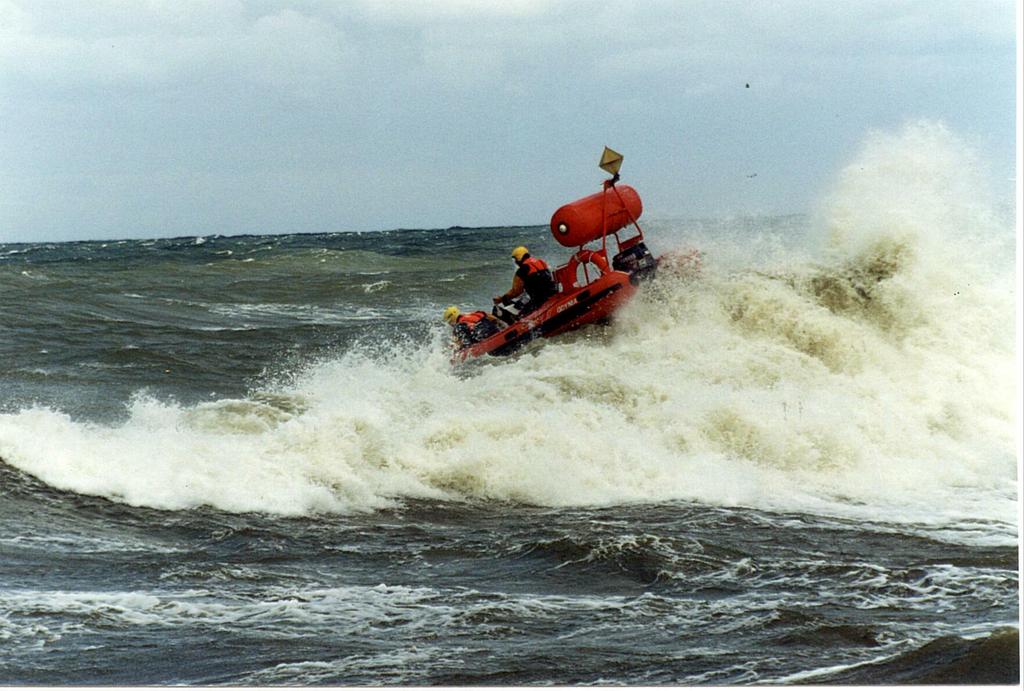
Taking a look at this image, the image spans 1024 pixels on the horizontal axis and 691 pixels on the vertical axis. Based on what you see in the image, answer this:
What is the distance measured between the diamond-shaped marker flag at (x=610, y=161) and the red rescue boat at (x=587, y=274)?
26 mm

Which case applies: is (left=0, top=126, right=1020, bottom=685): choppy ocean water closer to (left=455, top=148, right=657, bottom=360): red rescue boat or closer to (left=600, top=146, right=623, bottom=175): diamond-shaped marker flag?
(left=455, top=148, right=657, bottom=360): red rescue boat

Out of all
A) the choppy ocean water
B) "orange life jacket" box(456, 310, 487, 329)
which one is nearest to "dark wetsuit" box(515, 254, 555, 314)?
"orange life jacket" box(456, 310, 487, 329)

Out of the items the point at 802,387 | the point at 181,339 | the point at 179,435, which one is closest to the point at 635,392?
the point at 802,387

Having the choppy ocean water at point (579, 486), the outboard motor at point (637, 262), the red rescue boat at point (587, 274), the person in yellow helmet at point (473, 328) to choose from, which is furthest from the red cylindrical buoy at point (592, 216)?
the person in yellow helmet at point (473, 328)

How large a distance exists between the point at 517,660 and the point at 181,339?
12.1 m

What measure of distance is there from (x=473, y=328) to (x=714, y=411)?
360cm

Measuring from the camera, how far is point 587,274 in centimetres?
1255

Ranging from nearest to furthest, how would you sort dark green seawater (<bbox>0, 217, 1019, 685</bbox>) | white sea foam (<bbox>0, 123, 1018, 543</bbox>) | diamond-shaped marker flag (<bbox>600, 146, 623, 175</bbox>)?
dark green seawater (<bbox>0, 217, 1019, 685</bbox>) < white sea foam (<bbox>0, 123, 1018, 543</bbox>) < diamond-shaped marker flag (<bbox>600, 146, 623, 175</bbox>)

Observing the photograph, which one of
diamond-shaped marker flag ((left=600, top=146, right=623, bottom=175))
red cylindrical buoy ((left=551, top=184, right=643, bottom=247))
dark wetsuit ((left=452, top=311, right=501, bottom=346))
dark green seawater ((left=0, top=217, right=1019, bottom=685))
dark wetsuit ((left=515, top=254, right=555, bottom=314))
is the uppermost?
diamond-shaped marker flag ((left=600, top=146, right=623, bottom=175))

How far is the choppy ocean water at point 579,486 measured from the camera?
534cm

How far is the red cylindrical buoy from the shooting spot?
40.5ft

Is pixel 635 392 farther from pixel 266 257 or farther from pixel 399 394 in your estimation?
pixel 266 257

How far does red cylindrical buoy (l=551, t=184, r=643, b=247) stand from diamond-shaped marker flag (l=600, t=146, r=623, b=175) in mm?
352

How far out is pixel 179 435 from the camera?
9.80 m
